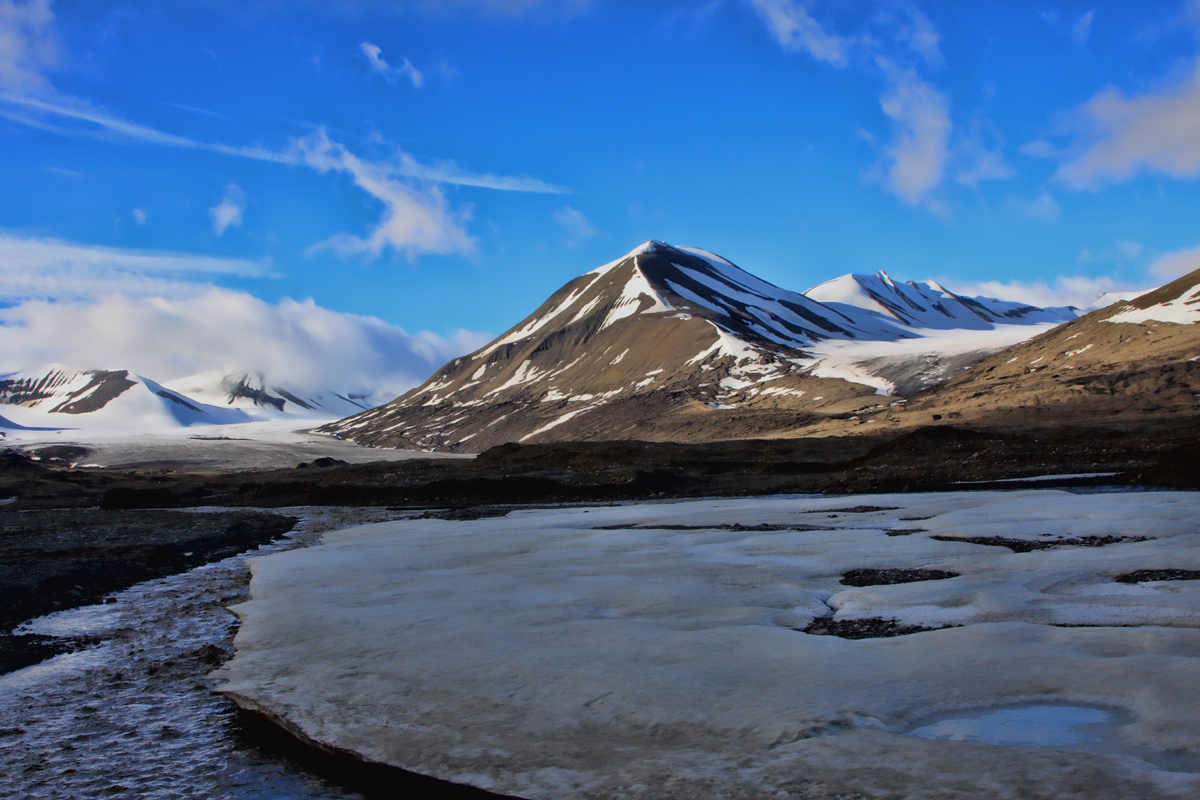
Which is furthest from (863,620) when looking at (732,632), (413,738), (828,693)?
(413,738)

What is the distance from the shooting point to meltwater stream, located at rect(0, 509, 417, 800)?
4848mm

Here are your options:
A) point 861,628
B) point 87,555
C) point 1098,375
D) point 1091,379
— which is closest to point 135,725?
point 861,628

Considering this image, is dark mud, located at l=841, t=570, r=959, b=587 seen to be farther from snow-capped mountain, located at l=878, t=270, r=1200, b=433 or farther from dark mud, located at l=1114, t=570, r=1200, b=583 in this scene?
snow-capped mountain, located at l=878, t=270, r=1200, b=433

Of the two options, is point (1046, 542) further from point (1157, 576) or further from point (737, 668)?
point (737, 668)

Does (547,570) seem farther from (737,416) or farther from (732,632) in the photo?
(737,416)

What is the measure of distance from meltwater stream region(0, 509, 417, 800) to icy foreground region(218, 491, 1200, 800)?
1.17ft

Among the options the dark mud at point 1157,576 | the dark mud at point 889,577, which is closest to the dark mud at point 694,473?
the dark mud at point 1157,576

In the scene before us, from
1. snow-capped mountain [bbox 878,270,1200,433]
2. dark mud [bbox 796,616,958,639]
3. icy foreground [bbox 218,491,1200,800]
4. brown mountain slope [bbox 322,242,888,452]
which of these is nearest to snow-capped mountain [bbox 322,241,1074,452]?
brown mountain slope [bbox 322,242,888,452]

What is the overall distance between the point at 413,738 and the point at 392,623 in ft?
10.6

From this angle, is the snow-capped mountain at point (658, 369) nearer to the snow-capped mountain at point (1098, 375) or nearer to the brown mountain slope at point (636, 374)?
the brown mountain slope at point (636, 374)

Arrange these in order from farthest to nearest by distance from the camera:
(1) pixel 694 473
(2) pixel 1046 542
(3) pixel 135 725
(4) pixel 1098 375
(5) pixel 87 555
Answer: (4) pixel 1098 375
(1) pixel 694 473
(5) pixel 87 555
(2) pixel 1046 542
(3) pixel 135 725

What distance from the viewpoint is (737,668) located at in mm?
5777

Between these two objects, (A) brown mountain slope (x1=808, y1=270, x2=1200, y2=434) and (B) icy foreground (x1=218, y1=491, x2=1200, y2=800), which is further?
(A) brown mountain slope (x1=808, y1=270, x2=1200, y2=434)

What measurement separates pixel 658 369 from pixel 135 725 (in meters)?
120
